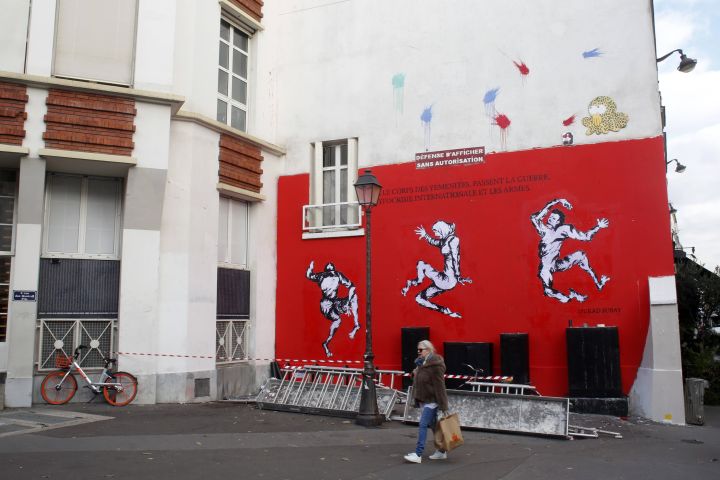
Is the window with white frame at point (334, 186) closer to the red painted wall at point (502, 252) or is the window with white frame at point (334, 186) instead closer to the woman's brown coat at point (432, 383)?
the red painted wall at point (502, 252)

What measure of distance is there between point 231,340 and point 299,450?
22.2 feet

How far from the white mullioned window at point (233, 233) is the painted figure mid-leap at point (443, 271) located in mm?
4218

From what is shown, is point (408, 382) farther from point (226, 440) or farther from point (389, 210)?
point (226, 440)

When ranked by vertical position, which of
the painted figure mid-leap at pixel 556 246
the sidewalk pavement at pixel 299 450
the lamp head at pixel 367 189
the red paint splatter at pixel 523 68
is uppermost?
the red paint splatter at pixel 523 68

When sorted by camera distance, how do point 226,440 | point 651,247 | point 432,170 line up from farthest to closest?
1. point 432,170
2. point 651,247
3. point 226,440

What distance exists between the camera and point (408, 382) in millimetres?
14906

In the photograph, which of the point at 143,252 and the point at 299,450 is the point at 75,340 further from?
the point at 299,450

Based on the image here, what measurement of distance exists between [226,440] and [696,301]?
12591 millimetres

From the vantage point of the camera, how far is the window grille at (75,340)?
43.3 ft


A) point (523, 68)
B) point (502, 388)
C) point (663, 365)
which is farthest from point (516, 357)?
point (523, 68)

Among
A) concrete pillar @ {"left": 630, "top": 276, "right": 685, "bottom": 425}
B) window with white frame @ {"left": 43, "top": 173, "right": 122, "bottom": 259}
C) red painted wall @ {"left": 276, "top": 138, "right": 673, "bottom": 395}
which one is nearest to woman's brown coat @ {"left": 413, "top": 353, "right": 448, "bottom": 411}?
red painted wall @ {"left": 276, "top": 138, "right": 673, "bottom": 395}

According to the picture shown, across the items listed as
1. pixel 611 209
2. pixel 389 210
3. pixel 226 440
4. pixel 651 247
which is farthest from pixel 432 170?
pixel 226 440

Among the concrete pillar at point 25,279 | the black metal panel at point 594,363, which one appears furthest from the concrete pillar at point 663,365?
the concrete pillar at point 25,279

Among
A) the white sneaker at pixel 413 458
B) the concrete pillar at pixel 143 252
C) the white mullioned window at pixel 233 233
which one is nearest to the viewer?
the white sneaker at pixel 413 458
